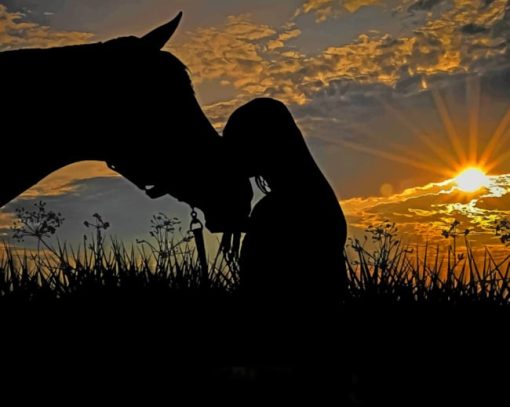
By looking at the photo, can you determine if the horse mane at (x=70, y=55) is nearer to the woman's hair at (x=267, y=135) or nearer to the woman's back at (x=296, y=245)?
the woman's hair at (x=267, y=135)

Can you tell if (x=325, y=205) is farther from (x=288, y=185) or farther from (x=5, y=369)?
(x=5, y=369)

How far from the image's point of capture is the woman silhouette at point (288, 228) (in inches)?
169

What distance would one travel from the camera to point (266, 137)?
4426 millimetres

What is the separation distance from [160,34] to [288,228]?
6.34 ft

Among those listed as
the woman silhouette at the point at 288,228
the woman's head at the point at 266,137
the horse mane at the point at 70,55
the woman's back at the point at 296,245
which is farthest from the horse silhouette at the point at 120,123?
the woman's back at the point at 296,245

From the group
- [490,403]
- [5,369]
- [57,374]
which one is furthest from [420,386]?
[5,369]

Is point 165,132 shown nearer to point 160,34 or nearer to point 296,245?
point 160,34

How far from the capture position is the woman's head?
438cm

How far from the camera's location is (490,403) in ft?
17.2

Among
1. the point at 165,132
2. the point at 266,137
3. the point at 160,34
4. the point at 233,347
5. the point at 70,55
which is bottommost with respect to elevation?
the point at 233,347

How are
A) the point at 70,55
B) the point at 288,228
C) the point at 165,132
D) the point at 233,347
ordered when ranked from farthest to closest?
the point at 165,132
the point at 233,347
the point at 70,55
the point at 288,228

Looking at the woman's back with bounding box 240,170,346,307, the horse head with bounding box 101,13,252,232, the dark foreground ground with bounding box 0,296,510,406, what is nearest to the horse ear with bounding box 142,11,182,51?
the horse head with bounding box 101,13,252,232

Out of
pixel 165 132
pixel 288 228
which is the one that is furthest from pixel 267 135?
pixel 165 132

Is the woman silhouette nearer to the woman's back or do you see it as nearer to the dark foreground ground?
the woman's back
